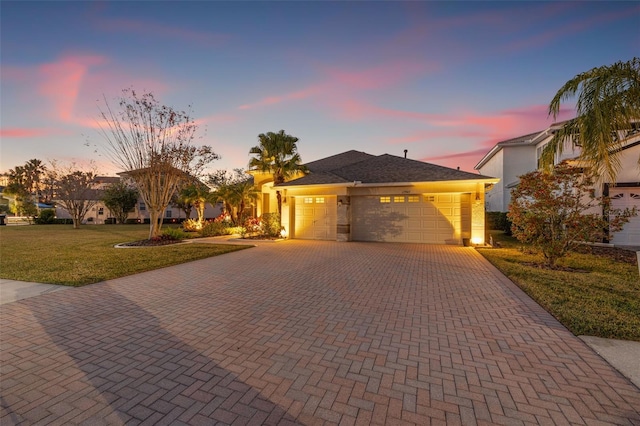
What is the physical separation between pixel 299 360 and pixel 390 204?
12661mm

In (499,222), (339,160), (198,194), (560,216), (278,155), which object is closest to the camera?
(560,216)

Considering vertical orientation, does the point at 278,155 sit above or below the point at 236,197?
above

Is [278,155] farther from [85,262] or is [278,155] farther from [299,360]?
[299,360]

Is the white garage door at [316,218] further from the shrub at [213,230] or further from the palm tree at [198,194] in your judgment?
the palm tree at [198,194]

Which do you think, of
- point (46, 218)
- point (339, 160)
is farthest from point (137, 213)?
point (339, 160)

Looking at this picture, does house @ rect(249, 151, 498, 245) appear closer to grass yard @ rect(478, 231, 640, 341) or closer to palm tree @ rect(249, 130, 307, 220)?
palm tree @ rect(249, 130, 307, 220)

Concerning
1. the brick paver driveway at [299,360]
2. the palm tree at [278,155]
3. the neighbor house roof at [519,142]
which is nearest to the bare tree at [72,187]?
the palm tree at [278,155]

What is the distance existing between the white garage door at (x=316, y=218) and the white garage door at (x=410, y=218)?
1.26 metres

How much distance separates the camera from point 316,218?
16.2 m

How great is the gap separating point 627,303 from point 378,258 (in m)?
6.30

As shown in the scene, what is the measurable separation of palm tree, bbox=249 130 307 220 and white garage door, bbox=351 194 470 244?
180 inches

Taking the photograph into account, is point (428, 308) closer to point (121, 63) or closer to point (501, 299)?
point (501, 299)

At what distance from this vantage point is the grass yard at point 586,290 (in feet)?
14.2

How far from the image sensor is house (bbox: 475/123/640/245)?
493 inches
